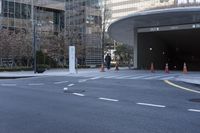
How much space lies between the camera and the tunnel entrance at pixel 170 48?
44.6 metres

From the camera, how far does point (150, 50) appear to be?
4728cm

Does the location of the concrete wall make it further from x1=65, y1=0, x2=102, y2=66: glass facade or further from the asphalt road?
the asphalt road

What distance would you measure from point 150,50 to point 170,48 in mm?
7738

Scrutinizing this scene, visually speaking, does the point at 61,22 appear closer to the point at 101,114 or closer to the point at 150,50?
the point at 150,50

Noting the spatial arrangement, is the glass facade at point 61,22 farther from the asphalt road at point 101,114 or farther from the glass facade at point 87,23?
the asphalt road at point 101,114

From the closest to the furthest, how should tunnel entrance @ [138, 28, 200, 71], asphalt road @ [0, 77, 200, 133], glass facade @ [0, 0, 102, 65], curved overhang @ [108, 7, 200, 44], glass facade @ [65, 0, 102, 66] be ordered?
asphalt road @ [0, 77, 200, 133], curved overhang @ [108, 7, 200, 44], tunnel entrance @ [138, 28, 200, 71], glass facade @ [0, 0, 102, 65], glass facade @ [65, 0, 102, 66]

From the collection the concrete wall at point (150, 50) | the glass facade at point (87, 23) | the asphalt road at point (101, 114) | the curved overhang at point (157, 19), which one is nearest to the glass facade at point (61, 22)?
the glass facade at point (87, 23)

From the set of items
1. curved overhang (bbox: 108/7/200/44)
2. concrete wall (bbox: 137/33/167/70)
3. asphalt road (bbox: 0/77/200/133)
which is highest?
curved overhang (bbox: 108/7/200/44)

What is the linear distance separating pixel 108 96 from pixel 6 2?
173ft

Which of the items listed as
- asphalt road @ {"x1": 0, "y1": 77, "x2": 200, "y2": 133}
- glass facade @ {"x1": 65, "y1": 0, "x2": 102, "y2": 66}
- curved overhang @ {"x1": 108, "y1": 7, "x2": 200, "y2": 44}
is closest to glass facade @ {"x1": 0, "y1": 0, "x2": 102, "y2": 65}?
glass facade @ {"x1": 65, "y1": 0, "x2": 102, "y2": 66}

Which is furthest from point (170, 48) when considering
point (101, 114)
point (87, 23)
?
point (101, 114)

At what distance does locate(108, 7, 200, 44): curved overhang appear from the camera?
33.0 metres

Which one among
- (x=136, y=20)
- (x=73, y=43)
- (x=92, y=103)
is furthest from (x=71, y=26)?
(x=92, y=103)

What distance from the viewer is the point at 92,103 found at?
1199 centimetres
